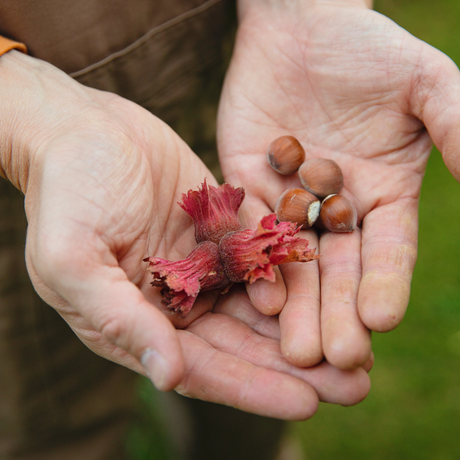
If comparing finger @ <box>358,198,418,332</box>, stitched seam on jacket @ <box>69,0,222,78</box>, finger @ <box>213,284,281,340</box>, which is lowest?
finger @ <box>213,284,281,340</box>

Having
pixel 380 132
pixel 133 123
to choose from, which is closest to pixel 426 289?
pixel 380 132

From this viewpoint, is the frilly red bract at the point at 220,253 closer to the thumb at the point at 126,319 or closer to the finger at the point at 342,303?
the finger at the point at 342,303

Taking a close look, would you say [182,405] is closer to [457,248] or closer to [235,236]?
[235,236]

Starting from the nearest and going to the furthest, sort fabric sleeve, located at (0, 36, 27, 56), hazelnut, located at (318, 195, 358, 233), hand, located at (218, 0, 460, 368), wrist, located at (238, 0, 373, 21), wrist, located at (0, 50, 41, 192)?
hand, located at (218, 0, 460, 368), wrist, located at (0, 50, 41, 192), fabric sleeve, located at (0, 36, 27, 56), hazelnut, located at (318, 195, 358, 233), wrist, located at (238, 0, 373, 21)

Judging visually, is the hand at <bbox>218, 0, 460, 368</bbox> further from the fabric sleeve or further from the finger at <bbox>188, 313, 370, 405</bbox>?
the fabric sleeve

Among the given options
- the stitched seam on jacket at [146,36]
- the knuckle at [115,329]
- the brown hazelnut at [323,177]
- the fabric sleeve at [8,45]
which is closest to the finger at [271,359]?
the knuckle at [115,329]

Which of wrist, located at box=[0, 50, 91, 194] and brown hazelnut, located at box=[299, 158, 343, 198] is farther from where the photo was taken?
brown hazelnut, located at box=[299, 158, 343, 198]

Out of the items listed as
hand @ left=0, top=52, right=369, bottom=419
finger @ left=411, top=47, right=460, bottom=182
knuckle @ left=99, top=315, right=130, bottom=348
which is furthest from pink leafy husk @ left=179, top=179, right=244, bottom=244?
finger @ left=411, top=47, right=460, bottom=182
